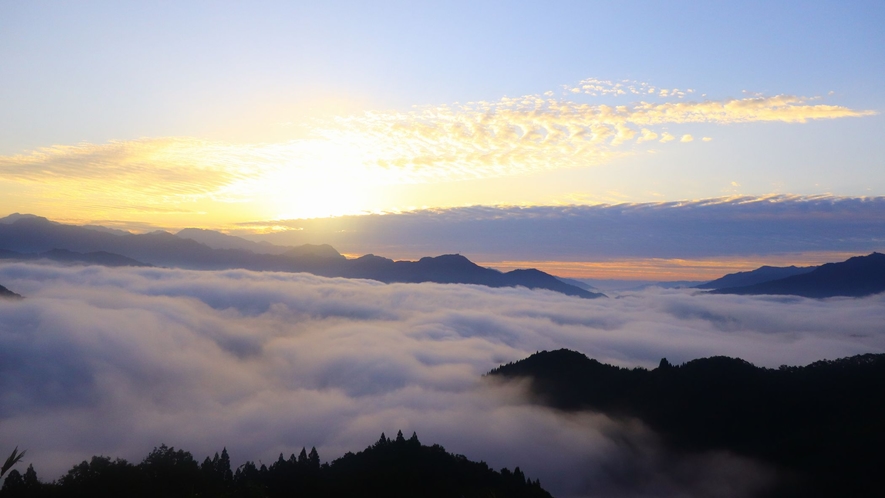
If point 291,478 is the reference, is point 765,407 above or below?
below

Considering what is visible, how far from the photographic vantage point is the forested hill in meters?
117

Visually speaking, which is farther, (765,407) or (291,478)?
(765,407)

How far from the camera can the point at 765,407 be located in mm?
148750

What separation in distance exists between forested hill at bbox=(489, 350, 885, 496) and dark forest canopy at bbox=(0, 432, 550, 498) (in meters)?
81.4

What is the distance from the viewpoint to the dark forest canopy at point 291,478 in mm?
72562

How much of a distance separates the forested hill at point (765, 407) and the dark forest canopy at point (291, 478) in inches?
3205

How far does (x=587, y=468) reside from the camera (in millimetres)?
153250

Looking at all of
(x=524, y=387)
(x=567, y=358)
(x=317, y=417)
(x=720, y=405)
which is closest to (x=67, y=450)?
(x=317, y=417)

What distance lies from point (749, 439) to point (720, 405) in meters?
14.6

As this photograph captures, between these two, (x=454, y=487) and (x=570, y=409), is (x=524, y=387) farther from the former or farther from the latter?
(x=454, y=487)

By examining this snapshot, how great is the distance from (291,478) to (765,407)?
143 metres

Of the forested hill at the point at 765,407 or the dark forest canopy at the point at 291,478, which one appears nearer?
the dark forest canopy at the point at 291,478

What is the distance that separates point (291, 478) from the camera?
93062 mm

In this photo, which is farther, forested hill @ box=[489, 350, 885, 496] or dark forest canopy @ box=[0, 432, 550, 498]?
forested hill @ box=[489, 350, 885, 496]
